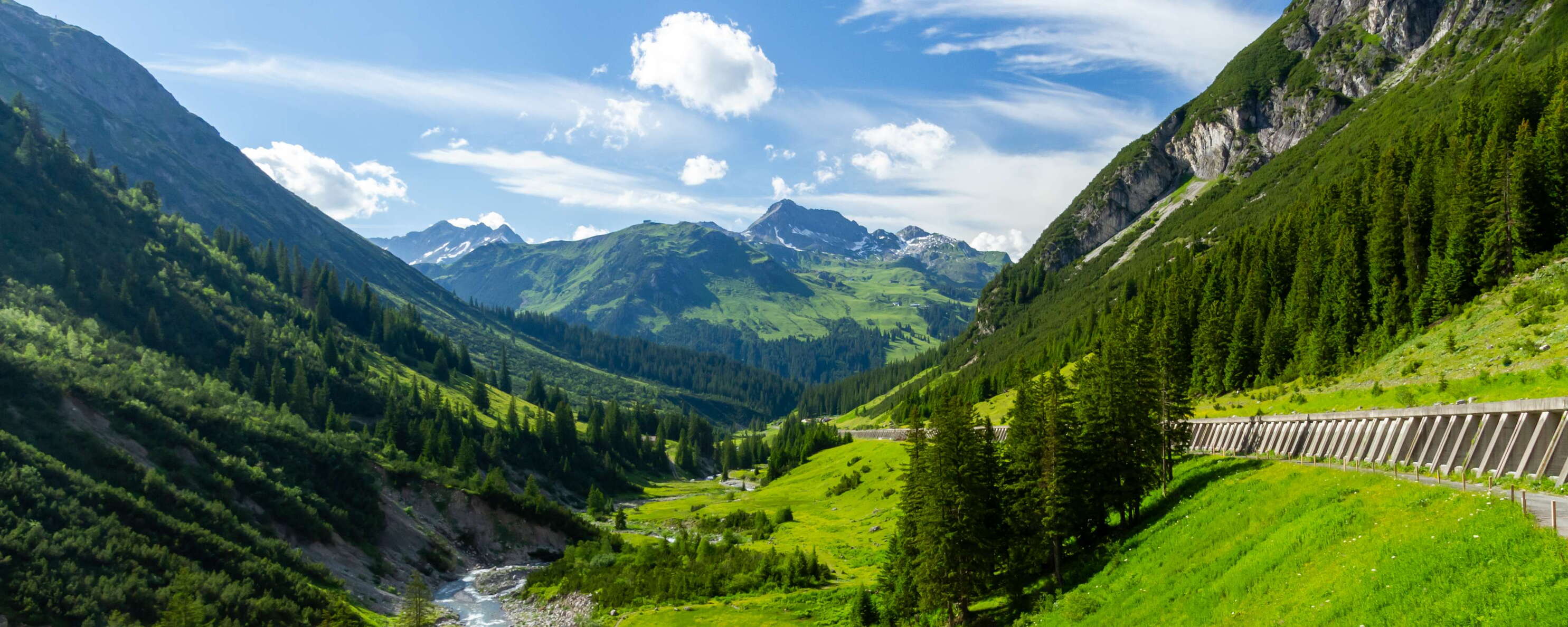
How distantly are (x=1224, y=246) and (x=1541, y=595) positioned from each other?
432 ft

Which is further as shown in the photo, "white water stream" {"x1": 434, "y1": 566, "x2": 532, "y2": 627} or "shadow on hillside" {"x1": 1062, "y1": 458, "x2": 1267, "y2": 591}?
"white water stream" {"x1": 434, "y1": 566, "x2": 532, "y2": 627}

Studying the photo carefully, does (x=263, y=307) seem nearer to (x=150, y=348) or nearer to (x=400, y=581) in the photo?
(x=150, y=348)

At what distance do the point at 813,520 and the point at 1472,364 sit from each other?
259ft

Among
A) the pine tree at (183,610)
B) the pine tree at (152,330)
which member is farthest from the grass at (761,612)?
the pine tree at (152,330)

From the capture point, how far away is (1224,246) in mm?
131500

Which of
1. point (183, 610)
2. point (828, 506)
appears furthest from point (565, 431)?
point (183, 610)

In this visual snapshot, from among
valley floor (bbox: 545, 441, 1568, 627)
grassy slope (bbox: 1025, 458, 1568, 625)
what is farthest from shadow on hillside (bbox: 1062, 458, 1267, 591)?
grassy slope (bbox: 1025, 458, 1568, 625)

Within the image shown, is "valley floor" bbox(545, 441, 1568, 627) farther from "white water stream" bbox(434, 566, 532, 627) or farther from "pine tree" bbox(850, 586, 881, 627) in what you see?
"white water stream" bbox(434, 566, 532, 627)

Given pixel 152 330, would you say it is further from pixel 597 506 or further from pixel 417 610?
pixel 417 610

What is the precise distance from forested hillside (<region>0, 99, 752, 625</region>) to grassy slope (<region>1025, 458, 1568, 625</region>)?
2472 inches

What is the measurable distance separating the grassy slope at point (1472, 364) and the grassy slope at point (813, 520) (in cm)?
3028

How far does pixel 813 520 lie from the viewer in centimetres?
10981

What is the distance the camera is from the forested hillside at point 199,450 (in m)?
61.5

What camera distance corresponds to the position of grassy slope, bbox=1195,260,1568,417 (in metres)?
36.3
